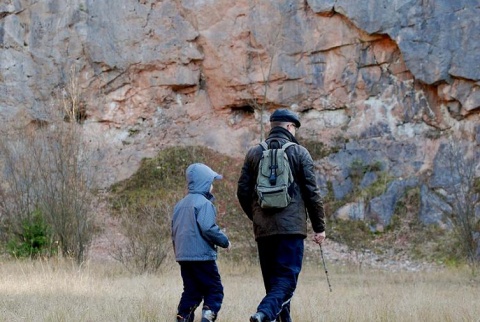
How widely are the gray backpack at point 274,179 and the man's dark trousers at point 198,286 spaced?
2.54 ft

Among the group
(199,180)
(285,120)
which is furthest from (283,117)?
(199,180)

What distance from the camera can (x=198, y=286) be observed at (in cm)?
641

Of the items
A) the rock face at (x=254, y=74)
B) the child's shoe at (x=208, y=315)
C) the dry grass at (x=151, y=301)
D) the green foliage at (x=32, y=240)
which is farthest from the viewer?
the rock face at (x=254, y=74)

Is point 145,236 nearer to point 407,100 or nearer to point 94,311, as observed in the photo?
point 94,311

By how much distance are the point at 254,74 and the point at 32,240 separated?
1277 cm

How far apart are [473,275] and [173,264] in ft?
18.3

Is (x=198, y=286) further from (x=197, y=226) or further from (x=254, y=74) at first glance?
(x=254, y=74)

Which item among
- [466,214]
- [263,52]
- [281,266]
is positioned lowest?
[281,266]

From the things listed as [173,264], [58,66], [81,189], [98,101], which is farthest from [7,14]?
[173,264]

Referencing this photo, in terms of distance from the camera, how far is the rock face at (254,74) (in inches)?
895

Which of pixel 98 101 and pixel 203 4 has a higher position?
pixel 203 4

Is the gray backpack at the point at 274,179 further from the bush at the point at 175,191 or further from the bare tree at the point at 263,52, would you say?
the bare tree at the point at 263,52

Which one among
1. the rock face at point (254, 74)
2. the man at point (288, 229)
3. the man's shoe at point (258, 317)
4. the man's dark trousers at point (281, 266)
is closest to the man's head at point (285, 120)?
the man at point (288, 229)

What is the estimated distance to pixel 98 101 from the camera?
84.4ft
